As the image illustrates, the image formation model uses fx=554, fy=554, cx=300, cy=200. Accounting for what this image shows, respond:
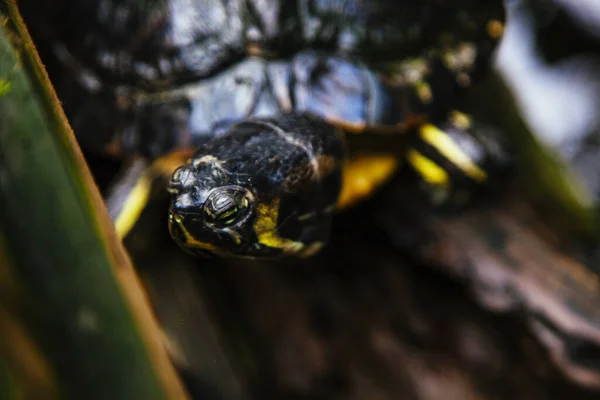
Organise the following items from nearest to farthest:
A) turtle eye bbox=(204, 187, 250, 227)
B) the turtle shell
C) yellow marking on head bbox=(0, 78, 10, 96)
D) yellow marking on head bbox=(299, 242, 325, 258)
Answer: yellow marking on head bbox=(0, 78, 10, 96), turtle eye bbox=(204, 187, 250, 227), yellow marking on head bbox=(299, 242, 325, 258), the turtle shell

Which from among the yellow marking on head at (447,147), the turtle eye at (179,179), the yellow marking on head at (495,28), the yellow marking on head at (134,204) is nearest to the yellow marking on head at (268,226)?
the turtle eye at (179,179)

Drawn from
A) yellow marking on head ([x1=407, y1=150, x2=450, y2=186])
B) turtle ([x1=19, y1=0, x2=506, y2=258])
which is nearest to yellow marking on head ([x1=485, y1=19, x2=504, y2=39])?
turtle ([x1=19, y1=0, x2=506, y2=258])

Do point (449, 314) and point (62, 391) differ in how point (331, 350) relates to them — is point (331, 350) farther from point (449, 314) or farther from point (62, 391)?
→ point (62, 391)

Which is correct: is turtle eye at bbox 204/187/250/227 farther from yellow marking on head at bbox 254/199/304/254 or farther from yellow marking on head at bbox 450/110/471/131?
yellow marking on head at bbox 450/110/471/131

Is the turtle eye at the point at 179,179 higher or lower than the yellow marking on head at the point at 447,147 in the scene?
higher

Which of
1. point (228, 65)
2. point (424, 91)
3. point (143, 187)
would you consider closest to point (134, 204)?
point (143, 187)

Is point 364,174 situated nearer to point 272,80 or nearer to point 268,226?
point 272,80

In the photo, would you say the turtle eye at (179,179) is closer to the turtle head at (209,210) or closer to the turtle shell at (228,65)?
the turtle head at (209,210)
